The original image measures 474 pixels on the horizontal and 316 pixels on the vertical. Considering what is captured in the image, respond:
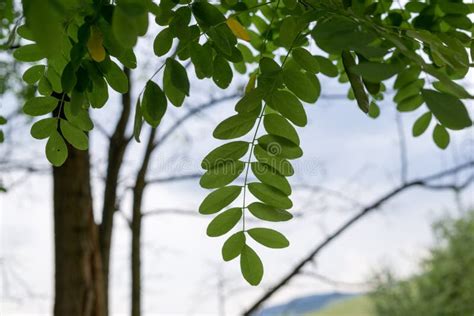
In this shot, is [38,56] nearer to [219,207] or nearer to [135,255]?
[219,207]

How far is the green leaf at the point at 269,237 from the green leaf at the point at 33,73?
0.39 m

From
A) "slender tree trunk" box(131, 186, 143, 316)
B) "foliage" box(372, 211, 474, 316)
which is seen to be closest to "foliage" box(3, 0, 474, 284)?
"slender tree trunk" box(131, 186, 143, 316)

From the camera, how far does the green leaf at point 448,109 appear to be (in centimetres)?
45

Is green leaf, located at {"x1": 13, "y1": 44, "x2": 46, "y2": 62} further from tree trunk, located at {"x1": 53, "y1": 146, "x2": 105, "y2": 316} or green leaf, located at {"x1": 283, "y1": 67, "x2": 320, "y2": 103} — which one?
tree trunk, located at {"x1": 53, "y1": 146, "x2": 105, "y2": 316}

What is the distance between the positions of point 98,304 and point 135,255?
1.16 feet

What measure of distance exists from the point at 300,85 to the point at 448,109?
0.81 ft

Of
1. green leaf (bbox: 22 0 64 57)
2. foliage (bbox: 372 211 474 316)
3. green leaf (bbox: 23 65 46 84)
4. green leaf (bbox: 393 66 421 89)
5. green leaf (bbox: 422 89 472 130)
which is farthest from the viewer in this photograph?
foliage (bbox: 372 211 474 316)

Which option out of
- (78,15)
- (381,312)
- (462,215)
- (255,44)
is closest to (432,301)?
(381,312)

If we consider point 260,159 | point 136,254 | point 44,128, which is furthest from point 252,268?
point 136,254

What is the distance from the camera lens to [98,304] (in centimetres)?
170

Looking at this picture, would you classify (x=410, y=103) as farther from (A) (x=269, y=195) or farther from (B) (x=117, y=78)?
(B) (x=117, y=78)

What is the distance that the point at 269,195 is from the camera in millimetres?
744

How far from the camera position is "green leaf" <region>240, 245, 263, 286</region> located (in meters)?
0.71

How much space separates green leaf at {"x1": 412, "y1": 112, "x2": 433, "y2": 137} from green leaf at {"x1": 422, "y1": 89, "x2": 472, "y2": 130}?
604mm
